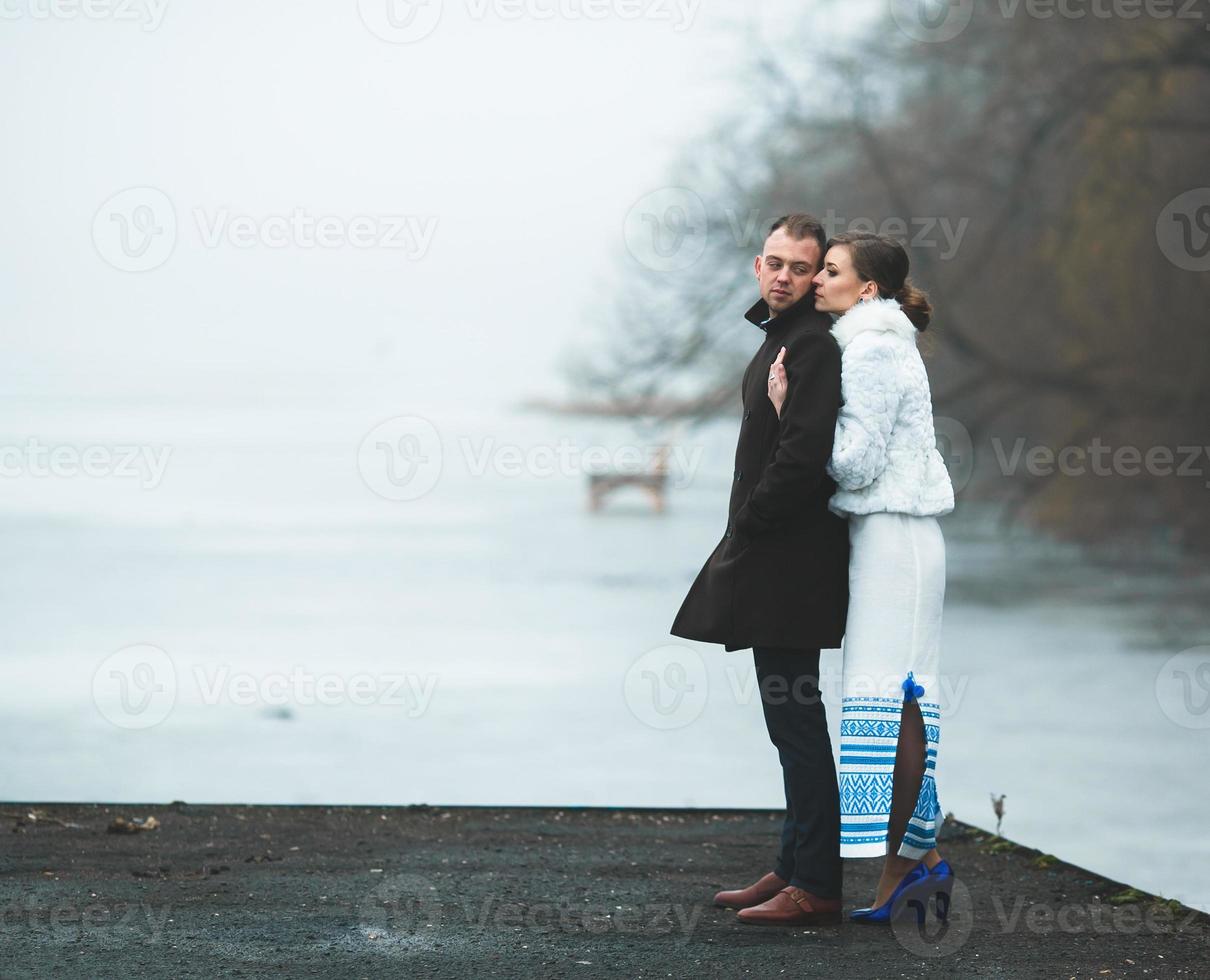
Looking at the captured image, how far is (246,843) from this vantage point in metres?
4.85

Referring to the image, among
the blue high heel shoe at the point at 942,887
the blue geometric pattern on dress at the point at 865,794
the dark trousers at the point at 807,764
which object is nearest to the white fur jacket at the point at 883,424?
the dark trousers at the point at 807,764

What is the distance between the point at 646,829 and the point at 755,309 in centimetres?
182

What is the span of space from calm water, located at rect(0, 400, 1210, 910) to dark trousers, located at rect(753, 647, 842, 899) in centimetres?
109

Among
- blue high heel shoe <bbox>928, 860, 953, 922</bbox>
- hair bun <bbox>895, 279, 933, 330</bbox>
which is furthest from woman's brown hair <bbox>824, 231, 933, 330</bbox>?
blue high heel shoe <bbox>928, 860, 953, 922</bbox>

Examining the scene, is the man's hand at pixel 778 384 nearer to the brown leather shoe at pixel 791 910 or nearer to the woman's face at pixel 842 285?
the woman's face at pixel 842 285

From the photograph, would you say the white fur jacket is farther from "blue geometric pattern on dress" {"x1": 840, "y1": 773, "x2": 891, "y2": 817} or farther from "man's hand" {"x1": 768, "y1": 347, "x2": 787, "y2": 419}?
"blue geometric pattern on dress" {"x1": 840, "y1": 773, "x2": 891, "y2": 817}

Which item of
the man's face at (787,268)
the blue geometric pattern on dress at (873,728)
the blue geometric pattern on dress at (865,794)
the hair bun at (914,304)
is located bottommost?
the blue geometric pattern on dress at (865,794)

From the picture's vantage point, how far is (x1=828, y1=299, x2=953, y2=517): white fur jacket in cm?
386

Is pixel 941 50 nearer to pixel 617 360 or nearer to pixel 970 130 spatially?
pixel 970 130

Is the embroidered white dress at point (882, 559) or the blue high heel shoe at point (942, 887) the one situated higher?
the embroidered white dress at point (882, 559)

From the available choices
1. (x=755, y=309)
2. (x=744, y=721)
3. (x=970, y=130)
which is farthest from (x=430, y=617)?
(x=755, y=309)

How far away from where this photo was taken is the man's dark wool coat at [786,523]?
3852mm

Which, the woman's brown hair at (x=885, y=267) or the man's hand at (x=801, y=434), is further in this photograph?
the woman's brown hair at (x=885, y=267)

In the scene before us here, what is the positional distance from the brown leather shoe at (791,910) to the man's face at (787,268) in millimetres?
1358
